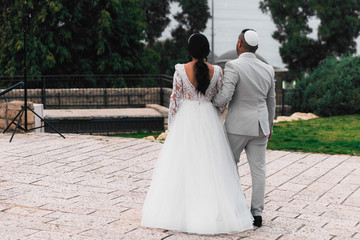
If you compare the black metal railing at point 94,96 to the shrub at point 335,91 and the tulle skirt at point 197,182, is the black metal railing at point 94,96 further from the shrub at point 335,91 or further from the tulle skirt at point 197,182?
the tulle skirt at point 197,182

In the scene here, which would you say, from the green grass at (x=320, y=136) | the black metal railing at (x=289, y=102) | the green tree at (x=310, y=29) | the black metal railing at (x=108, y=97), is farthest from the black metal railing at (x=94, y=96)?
the green tree at (x=310, y=29)

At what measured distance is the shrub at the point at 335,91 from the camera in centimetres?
1628

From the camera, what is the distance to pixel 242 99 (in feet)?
15.7

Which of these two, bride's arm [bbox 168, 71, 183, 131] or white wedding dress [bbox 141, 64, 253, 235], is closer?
white wedding dress [bbox 141, 64, 253, 235]

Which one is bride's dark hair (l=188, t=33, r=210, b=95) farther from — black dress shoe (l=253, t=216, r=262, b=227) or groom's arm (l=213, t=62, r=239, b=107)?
black dress shoe (l=253, t=216, r=262, b=227)

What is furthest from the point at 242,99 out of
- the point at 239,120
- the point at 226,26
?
the point at 226,26

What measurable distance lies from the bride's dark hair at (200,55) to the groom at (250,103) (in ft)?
0.61

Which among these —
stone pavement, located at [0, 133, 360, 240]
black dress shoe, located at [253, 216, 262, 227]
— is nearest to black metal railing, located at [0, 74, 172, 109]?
stone pavement, located at [0, 133, 360, 240]

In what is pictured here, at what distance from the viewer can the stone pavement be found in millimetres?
4781

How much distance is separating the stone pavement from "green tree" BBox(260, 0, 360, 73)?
2873 cm

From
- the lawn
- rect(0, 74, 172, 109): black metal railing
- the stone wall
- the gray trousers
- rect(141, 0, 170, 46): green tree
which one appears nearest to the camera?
the gray trousers

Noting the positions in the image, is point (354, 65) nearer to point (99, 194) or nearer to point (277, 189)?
point (277, 189)

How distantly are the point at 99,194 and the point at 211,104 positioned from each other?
2.12m

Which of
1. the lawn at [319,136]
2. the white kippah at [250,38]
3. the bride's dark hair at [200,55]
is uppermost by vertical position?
the white kippah at [250,38]
